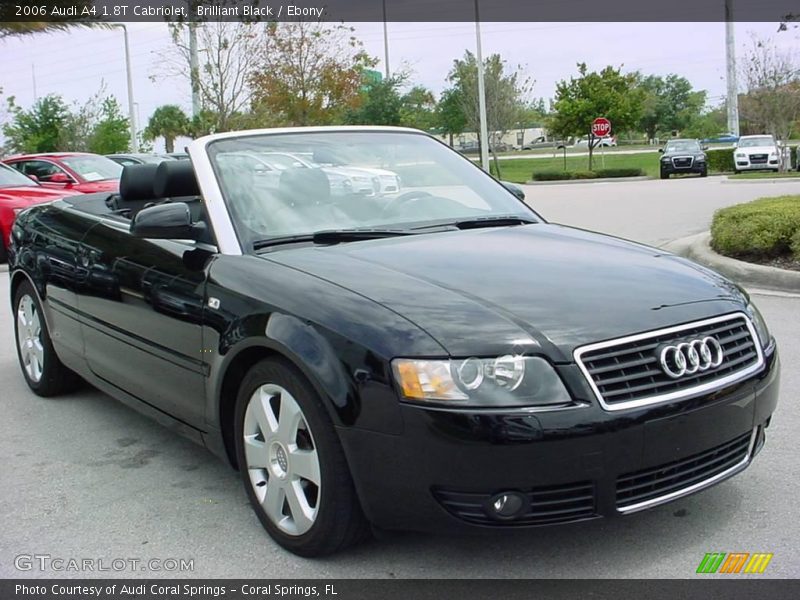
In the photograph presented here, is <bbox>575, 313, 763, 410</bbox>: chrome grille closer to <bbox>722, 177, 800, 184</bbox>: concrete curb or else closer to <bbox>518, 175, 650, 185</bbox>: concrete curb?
<bbox>722, 177, 800, 184</bbox>: concrete curb

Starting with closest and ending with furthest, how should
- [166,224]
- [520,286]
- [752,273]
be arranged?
1. [520,286]
2. [166,224]
3. [752,273]

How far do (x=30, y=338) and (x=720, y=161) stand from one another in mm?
34702

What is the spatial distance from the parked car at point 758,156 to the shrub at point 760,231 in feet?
80.3

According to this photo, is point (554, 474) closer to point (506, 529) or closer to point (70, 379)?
point (506, 529)

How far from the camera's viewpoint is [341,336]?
287 centimetres

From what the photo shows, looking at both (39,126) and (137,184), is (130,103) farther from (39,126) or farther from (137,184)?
(137,184)

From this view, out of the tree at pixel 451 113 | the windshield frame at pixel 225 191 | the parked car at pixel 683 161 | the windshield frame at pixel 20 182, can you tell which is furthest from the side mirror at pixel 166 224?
the tree at pixel 451 113

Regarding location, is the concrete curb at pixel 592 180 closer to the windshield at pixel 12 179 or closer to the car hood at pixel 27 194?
the windshield at pixel 12 179

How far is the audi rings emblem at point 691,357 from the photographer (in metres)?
2.82

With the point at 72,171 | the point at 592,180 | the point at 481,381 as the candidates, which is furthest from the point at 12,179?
the point at 592,180

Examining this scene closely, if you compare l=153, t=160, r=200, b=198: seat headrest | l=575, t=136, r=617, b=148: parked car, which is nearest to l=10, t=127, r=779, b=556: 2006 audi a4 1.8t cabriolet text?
l=153, t=160, r=200, b=198: seat headrest

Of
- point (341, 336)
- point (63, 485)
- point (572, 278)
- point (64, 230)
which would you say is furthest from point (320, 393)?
point (64, 230)

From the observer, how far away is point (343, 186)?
4.09 m

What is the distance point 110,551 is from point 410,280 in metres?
1.53
